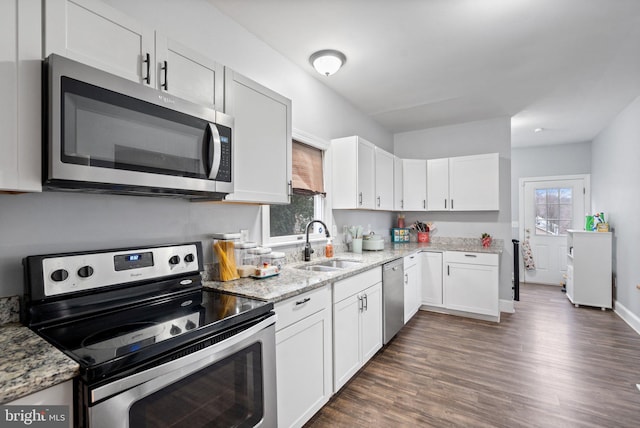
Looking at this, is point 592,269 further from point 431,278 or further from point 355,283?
point 355,283

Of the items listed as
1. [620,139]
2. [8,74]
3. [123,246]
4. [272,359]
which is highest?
[620,139]

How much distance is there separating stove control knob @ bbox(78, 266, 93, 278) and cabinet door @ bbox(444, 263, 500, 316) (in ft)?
12.3

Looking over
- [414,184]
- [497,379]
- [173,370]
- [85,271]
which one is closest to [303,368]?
[173,370]

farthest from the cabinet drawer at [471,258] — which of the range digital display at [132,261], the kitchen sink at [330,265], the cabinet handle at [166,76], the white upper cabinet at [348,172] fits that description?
the cabinet handle at [166,76]

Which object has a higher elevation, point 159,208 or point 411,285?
point 159,208

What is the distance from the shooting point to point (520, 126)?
4.80 metres

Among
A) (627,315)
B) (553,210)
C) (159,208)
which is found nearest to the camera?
(159,208)

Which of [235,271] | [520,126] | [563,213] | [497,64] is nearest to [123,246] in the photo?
[235,271]

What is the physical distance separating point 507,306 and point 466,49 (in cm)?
331

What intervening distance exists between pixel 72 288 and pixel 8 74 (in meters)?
0.78

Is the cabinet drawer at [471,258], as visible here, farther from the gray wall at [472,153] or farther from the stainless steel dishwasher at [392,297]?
the stainless steel dishwasher at [392,297]

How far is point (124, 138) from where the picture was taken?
1.26 meters

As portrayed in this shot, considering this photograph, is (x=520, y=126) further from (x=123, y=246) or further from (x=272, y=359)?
(x=123, y=246)

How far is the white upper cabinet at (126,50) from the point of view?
115 cm
